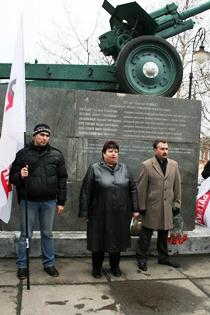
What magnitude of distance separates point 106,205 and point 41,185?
2.43ft

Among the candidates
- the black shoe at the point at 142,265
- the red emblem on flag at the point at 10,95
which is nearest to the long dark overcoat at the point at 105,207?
the black shoe at the point at 142,265

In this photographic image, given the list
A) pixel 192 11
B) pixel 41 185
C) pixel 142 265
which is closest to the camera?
pixel 41 185

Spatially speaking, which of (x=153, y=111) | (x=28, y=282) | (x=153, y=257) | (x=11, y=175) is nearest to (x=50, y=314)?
(x=28, y=282)

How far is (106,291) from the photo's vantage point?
14.6ft

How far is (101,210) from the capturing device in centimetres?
482

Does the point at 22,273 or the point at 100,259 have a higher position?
the point at 100,259

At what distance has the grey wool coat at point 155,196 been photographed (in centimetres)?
529

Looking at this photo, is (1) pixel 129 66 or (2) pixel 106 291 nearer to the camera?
(2) pixel 106 291

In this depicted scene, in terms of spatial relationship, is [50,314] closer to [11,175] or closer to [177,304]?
[177,304]

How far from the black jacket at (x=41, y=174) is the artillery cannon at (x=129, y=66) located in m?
2.44

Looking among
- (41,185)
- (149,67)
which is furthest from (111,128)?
(41,185)

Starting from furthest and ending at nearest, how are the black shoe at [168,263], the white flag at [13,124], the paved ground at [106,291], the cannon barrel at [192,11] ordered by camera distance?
the cannon barrel at [192,11]
the black shoe at [168,263]
the white flag at [13,124]
the paved ground at [106,291]

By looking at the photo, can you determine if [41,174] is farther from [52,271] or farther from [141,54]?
[141,54]

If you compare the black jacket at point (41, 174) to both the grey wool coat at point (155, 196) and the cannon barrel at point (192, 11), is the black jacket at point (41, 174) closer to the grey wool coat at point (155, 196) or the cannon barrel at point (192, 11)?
the grey wool coat at point (155, 196)
